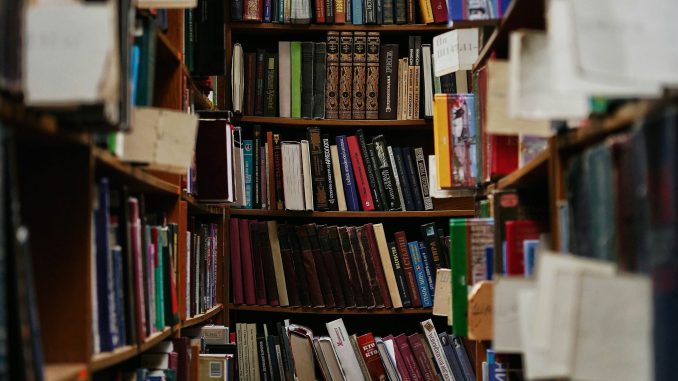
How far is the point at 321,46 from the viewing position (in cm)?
349

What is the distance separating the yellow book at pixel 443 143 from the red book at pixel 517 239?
0.52 meters

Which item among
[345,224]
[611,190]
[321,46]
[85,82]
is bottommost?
[345,224]

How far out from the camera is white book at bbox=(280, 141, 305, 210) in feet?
11.1

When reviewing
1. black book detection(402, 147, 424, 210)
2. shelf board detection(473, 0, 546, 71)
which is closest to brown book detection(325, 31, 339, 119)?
black book detection(402, 147, 424, 210)

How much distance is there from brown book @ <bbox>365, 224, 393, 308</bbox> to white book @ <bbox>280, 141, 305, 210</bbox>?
0.29 metres

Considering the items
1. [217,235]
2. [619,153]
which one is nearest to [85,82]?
[619,153]

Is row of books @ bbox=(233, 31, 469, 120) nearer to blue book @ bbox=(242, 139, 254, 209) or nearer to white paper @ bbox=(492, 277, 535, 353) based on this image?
blue book @ bbox=(242, 139, 254, 209)

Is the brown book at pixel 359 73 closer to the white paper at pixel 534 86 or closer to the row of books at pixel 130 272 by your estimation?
the row of books at pixel 130 272

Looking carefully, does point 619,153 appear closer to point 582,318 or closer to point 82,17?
point 582,318

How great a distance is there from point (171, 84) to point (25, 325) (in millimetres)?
1244

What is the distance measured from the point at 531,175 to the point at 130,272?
851 mm

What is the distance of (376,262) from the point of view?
3412 mm

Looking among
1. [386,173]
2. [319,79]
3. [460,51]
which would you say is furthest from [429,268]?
[460,51]

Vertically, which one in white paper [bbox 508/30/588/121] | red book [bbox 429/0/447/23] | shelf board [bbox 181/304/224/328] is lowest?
shelf board [bbox 181/304/224/328]
